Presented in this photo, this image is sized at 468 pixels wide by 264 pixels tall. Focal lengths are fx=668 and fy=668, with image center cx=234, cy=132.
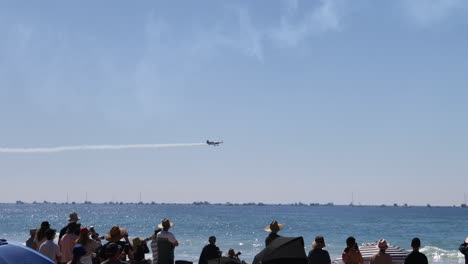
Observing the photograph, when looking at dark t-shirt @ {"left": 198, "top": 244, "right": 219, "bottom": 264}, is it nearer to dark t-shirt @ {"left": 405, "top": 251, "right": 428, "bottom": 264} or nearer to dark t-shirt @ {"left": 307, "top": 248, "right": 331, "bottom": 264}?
dark t-shirt @ {"left": 307, "top": 248, "right": 331, "bottom": 264}

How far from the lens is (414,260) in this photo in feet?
33.2

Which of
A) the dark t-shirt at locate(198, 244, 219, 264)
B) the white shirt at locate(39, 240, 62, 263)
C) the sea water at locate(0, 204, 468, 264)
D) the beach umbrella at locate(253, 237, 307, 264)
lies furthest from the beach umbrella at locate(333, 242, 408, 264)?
the sea water at locate(0, 204, 468, 264)

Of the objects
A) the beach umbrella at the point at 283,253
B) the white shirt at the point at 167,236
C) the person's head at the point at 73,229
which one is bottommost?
the beach umbrella at the point at 283,253

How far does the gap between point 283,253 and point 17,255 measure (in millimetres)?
4213

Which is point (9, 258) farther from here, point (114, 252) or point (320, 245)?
point (320, 245)

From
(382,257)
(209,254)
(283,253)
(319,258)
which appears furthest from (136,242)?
(382,257)

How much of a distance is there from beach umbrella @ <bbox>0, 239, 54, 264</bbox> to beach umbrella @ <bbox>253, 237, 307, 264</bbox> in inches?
145

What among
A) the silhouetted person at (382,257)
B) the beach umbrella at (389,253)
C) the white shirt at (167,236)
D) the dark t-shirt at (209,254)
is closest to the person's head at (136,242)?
the white shirt at (167,236)

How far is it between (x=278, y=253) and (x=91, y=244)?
106 inches

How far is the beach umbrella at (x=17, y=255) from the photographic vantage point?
244 inches

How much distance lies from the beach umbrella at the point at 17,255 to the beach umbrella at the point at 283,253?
12.1ft

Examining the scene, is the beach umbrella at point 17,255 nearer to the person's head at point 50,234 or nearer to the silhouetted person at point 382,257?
the person's head at point 50,234

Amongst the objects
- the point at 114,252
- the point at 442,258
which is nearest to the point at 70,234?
the point at 114,252

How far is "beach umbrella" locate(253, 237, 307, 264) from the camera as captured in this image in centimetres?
943
